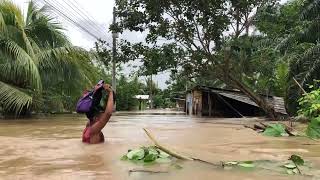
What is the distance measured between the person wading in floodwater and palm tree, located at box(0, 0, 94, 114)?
9535 millimetres

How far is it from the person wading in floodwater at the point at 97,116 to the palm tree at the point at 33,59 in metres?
9.54

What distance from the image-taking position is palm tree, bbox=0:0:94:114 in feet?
60.4

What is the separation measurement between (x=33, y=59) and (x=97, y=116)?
35.1 feet

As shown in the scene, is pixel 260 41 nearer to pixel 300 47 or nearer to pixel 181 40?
pixel 300 47

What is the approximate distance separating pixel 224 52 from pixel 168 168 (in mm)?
14704

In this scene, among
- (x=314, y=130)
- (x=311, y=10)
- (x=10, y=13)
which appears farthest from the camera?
(x=10, y=13)

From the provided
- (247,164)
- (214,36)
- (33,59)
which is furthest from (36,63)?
(247,164)

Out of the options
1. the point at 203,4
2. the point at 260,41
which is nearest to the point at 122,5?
the point at 203,4

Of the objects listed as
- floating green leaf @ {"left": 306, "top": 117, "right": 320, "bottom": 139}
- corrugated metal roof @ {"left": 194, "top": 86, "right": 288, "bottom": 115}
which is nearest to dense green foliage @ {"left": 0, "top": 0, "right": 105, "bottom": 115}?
corrugated metal roof @ {"left": 194, "top": 86, "right": 288, "bottom": 115}

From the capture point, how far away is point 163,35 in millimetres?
19969

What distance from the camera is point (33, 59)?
19141mm

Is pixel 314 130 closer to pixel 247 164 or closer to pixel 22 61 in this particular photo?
pixel 247 164

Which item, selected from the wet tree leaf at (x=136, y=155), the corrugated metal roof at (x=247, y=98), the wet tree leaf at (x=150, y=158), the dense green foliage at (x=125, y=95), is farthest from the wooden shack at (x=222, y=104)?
the wet tree leaf at (x=150, y=158)

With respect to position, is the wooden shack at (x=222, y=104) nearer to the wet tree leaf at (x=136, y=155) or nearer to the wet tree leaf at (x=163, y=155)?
the wet tree leaf at (x=163, y=155)
